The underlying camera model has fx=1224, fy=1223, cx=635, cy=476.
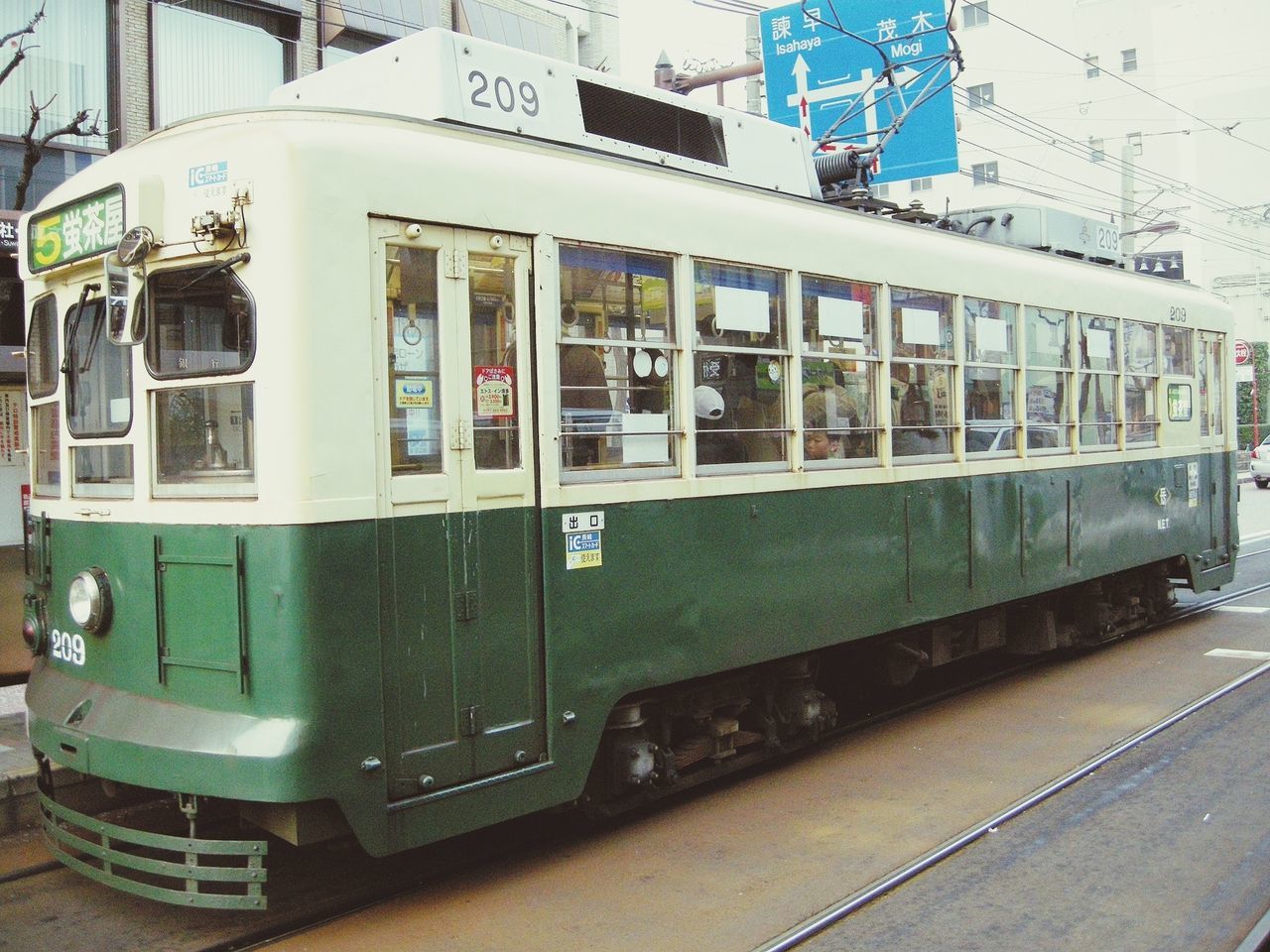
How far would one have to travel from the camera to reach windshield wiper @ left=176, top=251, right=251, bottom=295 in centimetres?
437

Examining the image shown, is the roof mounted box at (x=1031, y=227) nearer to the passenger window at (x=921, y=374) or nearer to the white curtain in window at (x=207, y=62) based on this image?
the passenger window at (x=921, y=374)

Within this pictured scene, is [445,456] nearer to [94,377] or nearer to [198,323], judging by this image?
[198,323]

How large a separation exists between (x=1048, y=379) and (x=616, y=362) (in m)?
4.48

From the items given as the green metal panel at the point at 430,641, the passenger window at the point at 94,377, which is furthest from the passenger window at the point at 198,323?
the green metal panel at the point at 430,641

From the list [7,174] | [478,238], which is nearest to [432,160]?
[478,238]

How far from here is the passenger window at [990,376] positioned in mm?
7680

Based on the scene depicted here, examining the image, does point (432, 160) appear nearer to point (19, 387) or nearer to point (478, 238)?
point (478, 238)

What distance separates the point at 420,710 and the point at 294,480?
38.2 inches

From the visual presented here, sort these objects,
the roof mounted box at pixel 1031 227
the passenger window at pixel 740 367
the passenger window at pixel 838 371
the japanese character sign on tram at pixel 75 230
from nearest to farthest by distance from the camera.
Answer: the japanese character sign on tram at pixel 75 230
the passenger window at pixel 740 367
the passenger window at pixel 838 371
the roof mounted box at pixel 1031 227

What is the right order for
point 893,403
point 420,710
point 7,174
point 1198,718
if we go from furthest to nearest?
point 7,174 < point 1198,718 < point 893,403 < point 420,710

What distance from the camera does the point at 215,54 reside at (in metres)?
13.4

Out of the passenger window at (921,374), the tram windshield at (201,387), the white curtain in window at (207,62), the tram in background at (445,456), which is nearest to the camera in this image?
the tram in background at (445,456)

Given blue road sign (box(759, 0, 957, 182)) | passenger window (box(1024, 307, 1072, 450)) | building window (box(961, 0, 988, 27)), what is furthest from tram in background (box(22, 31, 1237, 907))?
building window (box(961, 0, 988, 27))

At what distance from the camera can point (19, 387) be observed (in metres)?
7.86
